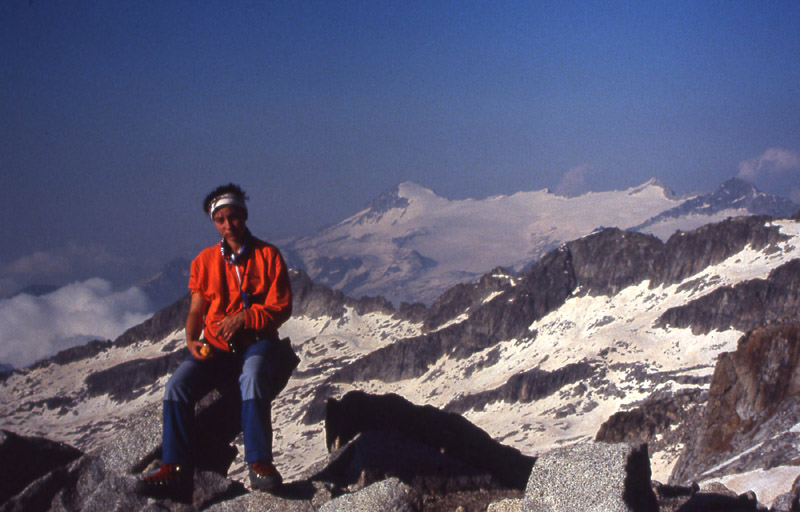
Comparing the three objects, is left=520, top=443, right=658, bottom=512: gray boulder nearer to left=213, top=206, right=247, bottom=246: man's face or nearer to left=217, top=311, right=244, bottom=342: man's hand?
left=217, top=311, right=244, bottom=342: man's hand

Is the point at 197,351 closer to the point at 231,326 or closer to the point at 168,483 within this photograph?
the point at 231,326

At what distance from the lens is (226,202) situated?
42.6ft

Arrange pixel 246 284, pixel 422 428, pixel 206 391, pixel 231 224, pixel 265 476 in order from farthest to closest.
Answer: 1. pixel 422 428
2. pixel 231 224
3. pixel 246 284
4. pixel 206 391
5. pixel 265 476

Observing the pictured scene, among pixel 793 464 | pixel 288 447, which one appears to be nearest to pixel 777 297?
pixel 288 447

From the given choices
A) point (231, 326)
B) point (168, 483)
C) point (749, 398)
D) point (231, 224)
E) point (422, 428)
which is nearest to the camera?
point (231, 326)

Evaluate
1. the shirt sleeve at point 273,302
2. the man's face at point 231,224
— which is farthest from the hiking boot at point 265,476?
the man's face at point 231,224

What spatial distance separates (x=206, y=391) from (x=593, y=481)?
7.00 meters

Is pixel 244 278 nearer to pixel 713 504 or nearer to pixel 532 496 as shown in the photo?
pixel 532 496

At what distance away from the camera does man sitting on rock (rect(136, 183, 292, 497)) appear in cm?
1180

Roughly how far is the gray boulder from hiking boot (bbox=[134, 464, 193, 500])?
6298mm

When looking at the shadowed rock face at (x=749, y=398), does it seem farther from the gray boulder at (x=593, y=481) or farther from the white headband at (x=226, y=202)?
the white headband at (x=226, y=202)

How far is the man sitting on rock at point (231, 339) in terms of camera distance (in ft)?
38.7

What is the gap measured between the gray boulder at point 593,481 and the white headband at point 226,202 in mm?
7287

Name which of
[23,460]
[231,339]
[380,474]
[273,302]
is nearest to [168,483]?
[231,339]
